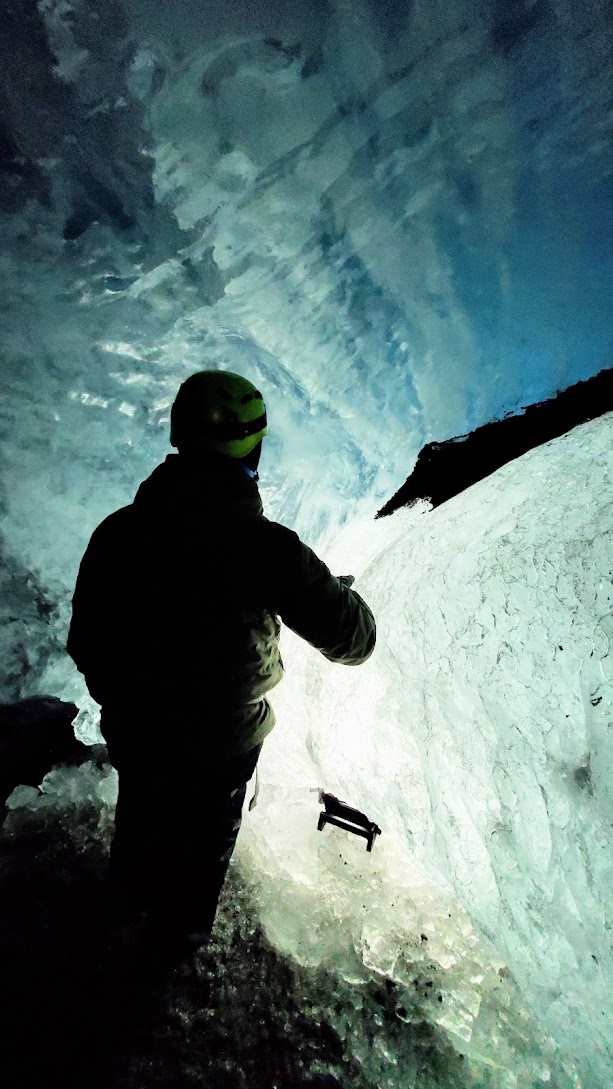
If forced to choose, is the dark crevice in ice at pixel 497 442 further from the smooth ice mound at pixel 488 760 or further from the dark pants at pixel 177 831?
the dark pants at pixel 177 831

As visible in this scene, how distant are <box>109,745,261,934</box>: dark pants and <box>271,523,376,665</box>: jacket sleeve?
0.68m

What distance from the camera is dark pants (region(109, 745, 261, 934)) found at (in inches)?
66.3

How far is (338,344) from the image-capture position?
13.7 feet

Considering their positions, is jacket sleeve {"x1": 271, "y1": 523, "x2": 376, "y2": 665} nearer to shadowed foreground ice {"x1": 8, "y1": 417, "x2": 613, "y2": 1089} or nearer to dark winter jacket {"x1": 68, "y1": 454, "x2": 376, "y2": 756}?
dark winter jacket {"x1": 68, "y1": 454, "x2": 376, "y2": 756}

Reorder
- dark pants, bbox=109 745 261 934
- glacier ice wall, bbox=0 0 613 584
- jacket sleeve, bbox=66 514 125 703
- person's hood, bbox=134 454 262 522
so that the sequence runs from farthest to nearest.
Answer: glacier ice wall, bbox=0 0 613 584 → dark pants, bbox=109 745 261 934 → jacket sleeve, bbox=66 514 125 703 → person's hood, bbox=134 454 262 522

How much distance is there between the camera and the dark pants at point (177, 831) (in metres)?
1.68

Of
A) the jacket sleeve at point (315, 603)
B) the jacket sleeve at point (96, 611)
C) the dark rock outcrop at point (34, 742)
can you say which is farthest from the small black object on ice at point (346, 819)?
the dark rock outcrop at point (34, 742)

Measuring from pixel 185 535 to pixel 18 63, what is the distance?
3597mm

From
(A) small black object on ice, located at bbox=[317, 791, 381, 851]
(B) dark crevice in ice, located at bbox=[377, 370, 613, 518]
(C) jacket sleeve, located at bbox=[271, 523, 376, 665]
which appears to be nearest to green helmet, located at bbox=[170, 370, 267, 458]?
(C) jacket sleeve, located at bbox=[271, 523, 376, 665]

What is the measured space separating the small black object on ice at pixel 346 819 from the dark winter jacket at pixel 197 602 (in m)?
1.82

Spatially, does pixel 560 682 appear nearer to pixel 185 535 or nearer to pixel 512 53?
pixel 185 535

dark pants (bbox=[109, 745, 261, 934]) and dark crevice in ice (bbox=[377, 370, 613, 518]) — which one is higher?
dark crevice in ice (bbox=[377, 370, 613, 518])

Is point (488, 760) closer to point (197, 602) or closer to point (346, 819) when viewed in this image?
point (346, 819)

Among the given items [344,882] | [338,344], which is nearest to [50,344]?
[338,344]
